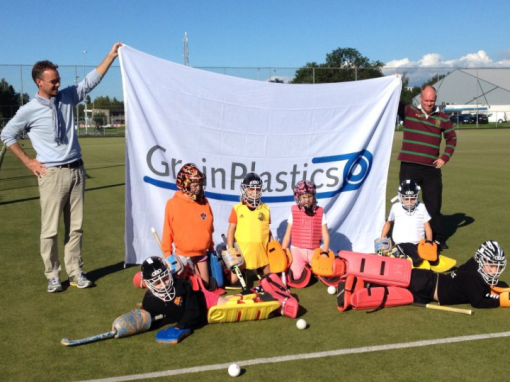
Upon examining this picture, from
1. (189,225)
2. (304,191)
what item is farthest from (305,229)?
(189,225)

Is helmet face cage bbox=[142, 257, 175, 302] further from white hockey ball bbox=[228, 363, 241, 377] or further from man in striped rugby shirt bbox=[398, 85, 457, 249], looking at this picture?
man in striped rugby shirt bbox=[398, 85, 457, 249]

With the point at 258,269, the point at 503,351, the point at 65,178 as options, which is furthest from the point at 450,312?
the point at 65,178

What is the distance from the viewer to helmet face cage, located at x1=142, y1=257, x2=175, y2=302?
15.6 feet

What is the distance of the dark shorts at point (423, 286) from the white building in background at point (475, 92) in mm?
63708

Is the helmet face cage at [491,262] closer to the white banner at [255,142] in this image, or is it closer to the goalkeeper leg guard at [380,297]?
the goalkeeper leg guard at [380,297]

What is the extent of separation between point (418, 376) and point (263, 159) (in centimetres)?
384

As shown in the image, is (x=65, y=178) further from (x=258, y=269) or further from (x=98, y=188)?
(x=98, y=188)

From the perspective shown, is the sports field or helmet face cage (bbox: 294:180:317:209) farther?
helmet face cage (bbox: 294:180:317:209)

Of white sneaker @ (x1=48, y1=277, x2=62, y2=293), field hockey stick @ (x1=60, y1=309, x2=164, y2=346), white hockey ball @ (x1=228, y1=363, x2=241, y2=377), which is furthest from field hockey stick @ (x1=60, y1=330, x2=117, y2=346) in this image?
white sneaker @ (x1=48, y1=277, x2=62, y2=293)

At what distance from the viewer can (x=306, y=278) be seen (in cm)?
627

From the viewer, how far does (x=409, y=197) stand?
270 inches

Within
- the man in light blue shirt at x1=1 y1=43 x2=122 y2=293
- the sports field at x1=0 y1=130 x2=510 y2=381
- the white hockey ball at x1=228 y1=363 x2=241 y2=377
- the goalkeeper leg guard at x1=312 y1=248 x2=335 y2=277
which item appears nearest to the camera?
the white hockey ball at x1=228 y1=363 x2=241 y2=377

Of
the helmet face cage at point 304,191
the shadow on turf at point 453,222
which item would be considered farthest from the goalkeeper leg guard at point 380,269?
the shadow on turf at point 453,222

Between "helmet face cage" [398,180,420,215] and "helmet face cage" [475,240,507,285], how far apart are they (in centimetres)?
154
